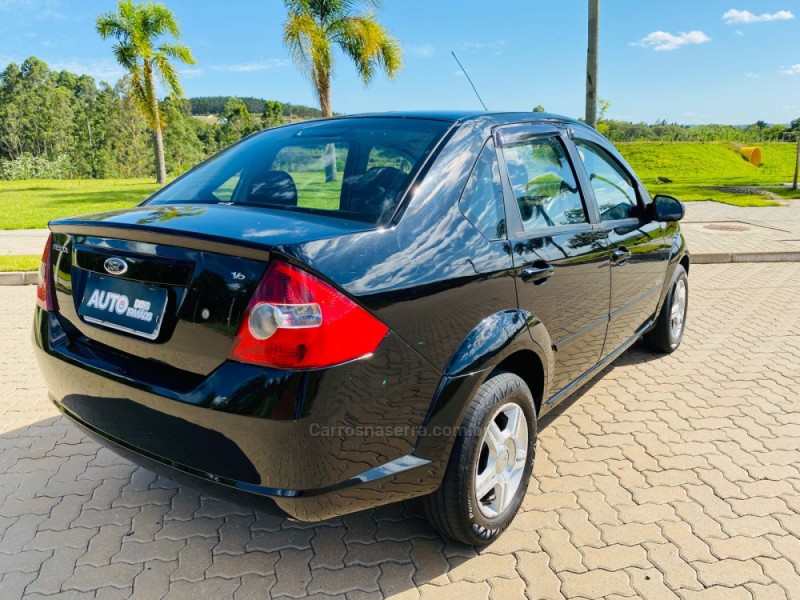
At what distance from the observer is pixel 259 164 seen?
280 cm

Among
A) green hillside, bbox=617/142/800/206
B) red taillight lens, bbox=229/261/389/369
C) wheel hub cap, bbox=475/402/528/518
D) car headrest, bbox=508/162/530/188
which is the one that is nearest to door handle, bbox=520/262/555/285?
car headrest, bbox=508/162/530/188

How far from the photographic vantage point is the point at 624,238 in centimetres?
345

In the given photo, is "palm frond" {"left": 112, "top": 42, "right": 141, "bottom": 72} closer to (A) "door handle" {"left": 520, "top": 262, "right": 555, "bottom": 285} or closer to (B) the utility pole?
(B) the utility pole

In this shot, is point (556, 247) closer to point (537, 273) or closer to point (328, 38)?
point (537, 273)

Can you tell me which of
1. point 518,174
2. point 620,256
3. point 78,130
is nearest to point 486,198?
point 518,174

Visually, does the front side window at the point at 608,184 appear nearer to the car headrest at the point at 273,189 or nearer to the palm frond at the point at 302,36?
the car headrest at the point at 273,189

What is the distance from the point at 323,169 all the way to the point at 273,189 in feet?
0.84

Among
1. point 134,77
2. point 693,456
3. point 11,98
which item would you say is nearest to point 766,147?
point 134,77

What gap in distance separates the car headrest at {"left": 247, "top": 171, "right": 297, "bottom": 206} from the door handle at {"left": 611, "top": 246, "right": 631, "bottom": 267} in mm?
1818

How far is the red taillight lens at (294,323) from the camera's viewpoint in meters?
1.73

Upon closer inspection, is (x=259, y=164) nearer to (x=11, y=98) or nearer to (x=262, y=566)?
(x=262, y=566)

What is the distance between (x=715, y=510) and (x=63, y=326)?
293 centimetres

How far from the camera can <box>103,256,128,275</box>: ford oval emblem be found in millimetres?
2038

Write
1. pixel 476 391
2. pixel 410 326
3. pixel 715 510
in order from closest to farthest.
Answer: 1. pixel 410 326
2. pixel 476 391
3. pixel 715 510
